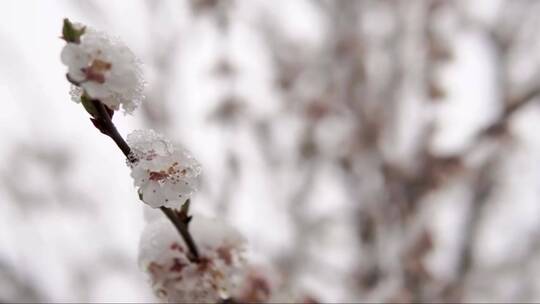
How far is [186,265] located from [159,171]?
0.71 feet

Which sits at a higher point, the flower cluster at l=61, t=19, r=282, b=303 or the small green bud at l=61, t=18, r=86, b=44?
the small green bud at l=61, t=18, r=86, b=44

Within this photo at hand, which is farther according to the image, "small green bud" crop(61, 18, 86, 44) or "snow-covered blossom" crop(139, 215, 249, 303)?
"snow-covered blossom" crop(139, 215, 249, 303)

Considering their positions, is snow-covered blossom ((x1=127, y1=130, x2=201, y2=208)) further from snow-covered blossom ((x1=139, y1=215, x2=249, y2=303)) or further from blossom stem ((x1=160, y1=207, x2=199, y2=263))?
snow-covered blossom ((x1=139, y1=215, x2=249, y2=303))

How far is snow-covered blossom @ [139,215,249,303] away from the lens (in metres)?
0.75

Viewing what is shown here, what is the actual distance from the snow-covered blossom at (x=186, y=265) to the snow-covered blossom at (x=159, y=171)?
0.19 metres

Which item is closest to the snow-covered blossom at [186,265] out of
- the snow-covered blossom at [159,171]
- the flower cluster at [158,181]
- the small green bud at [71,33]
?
the flower cluster at [158,181]

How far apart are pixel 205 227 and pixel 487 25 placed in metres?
2.65

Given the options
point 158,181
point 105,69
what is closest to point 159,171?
point 158,181

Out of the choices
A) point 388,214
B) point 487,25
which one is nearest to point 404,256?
point 388,214

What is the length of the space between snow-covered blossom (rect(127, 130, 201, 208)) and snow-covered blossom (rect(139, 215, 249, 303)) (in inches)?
7.4

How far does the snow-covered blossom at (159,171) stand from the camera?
585 millimetres

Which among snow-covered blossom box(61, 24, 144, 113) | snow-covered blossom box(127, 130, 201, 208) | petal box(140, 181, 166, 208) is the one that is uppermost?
snow-covered blossom box(61, 24, 144, 113)

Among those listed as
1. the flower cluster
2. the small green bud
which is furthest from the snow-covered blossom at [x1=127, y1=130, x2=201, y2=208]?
the small green bud

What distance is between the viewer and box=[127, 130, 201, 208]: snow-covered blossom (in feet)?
1.92
